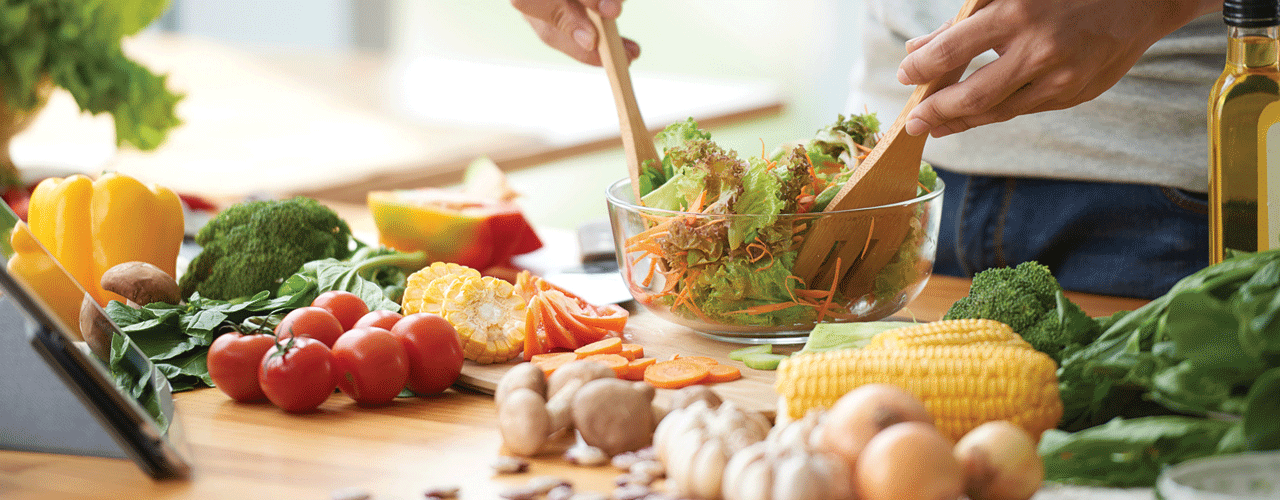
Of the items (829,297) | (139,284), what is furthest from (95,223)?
(829,297)

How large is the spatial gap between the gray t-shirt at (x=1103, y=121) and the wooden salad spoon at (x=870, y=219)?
0.58 meters

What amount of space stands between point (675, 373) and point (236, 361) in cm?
47

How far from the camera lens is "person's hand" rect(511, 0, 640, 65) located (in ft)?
5.16

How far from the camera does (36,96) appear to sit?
6.82ft

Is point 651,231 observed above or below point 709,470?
above

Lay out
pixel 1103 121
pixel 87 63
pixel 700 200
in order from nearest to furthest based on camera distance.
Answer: pixel 700 200
pixel 1103 121
pixel 87 63

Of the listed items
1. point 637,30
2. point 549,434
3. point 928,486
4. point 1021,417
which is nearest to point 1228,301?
point 1021,417

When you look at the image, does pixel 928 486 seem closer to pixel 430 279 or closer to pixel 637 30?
pixel 430 279

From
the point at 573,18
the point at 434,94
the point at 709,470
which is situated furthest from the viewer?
the point at 434,94

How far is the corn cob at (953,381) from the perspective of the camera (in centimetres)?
92

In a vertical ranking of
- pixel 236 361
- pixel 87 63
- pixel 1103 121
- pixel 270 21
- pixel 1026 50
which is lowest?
pixel 236 361

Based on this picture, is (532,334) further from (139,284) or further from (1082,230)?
(1082,230)

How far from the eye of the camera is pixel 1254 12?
1.04 metres

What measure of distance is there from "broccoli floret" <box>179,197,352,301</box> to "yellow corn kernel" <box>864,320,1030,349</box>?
34.0 inches
